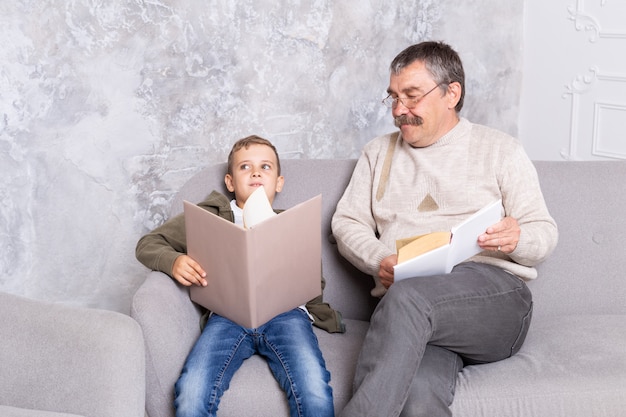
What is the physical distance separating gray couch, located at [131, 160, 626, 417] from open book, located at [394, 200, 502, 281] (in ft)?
0.97

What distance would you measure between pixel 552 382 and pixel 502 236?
16.1 inches

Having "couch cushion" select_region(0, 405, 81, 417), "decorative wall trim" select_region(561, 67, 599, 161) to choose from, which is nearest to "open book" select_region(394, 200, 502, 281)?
"couch cushion" select_region(0, 405, 81, 417)

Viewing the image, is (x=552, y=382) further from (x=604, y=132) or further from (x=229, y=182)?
(x=604, y=132)

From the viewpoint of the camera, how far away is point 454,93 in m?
2.55

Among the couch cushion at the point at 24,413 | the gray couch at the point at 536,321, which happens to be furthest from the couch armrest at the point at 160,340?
the couch cushion at the point at 24,413

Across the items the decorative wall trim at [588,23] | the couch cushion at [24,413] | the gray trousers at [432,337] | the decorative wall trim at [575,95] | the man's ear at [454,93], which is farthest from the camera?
the decorative wall trim at [575,95]

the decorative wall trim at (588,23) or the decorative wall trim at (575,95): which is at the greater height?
the decorative wall trim at (588,23)

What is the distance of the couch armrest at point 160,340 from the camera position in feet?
7.04

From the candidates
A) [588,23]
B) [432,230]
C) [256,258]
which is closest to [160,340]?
[256,258]

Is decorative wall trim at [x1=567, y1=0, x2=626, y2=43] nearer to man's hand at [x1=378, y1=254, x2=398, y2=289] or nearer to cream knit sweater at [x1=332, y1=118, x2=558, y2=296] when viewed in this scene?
cream knit sweater at [x1=332, y1=118, x2=558, y2=296]

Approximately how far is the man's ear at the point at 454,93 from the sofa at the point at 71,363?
1219 mm

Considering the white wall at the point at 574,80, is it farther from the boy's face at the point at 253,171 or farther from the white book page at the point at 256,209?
the white book page at the point at 256,209

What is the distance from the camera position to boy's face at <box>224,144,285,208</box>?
2586 millimetres

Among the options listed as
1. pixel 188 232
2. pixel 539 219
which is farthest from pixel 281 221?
pixel 539 219
